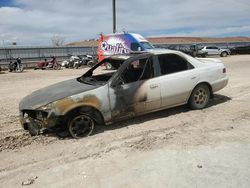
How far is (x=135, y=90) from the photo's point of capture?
5.77m

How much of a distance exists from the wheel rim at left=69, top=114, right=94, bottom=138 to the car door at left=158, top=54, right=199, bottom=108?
175 centimetres

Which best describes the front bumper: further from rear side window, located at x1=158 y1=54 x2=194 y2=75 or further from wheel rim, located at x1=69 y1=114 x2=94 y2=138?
rear side window, located at x1=158 y1=54 x2=194 y2=75

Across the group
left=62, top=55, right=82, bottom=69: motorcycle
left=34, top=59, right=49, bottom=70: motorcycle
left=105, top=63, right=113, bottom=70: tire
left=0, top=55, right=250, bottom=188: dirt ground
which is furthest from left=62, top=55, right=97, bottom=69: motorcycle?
left=0, top=55, right=250, bottom=188: dirt ground

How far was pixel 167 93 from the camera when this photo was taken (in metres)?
Answer: 6.24

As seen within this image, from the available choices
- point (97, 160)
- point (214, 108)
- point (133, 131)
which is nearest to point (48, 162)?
point (97, 160)

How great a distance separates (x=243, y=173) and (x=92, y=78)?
389 centimetres

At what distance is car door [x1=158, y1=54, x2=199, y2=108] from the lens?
623cm

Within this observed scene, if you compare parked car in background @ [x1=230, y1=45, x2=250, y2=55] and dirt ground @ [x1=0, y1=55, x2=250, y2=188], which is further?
parked car in background @ [x1=230, y1=45, x2=250, y2=55]

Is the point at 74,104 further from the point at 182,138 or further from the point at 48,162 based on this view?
the point at 182,138

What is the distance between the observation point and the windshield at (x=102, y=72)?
20.3 feet

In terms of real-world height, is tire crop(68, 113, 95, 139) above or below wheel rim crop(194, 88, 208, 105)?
below

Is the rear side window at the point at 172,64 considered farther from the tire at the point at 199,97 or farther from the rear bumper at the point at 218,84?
the rear bumper at the point at 218,84

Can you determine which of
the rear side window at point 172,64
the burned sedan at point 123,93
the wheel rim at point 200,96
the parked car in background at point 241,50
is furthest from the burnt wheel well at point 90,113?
the parked car in background at point 241,50

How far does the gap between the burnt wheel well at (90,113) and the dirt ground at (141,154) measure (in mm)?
289
